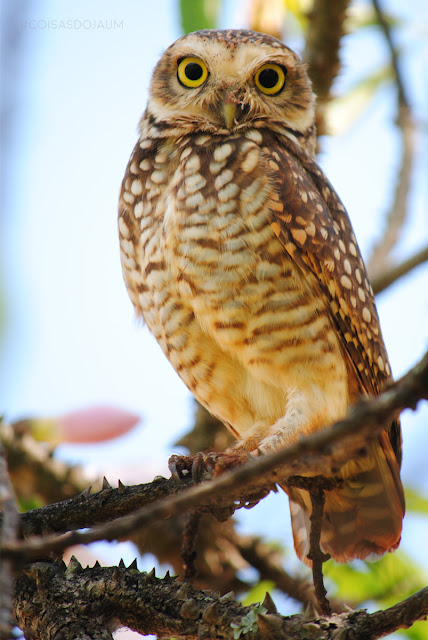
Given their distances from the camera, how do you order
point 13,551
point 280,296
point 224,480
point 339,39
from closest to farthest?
point 13,551 → point 224,480 → point 280,296 → point 339,39

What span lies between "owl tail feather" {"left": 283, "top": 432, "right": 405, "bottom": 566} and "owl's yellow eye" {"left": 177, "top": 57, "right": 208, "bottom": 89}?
1.93 meters

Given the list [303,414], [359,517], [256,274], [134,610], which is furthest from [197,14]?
[134,610]

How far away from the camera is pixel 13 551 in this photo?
3.63 feet

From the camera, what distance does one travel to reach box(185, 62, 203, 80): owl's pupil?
3584 mm

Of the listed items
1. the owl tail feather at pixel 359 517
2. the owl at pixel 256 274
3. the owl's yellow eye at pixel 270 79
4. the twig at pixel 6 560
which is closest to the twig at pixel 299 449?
the twig at pixel 6 560

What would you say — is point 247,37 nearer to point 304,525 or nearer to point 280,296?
point 280,296

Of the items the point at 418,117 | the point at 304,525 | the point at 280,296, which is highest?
the point at 418,117

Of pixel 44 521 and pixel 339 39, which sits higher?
pixel 339 39

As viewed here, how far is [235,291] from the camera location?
284 cm

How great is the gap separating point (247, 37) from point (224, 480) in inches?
113

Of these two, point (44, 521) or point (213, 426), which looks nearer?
point (44, 521)

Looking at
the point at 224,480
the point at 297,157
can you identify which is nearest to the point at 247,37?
the point at 297,157

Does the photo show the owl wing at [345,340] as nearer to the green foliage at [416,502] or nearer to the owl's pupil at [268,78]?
the green foliage at [416,502]

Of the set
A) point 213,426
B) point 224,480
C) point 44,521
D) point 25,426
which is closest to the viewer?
point 224,480
